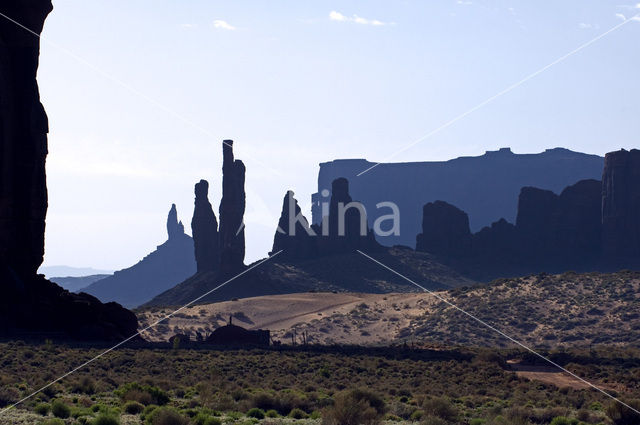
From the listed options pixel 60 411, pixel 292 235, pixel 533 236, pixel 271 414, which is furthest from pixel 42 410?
pixel 533 236

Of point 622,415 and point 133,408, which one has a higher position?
point 133,408

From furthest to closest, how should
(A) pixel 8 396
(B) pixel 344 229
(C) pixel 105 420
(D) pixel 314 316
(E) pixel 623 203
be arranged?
1. (B) pixel 344 229
2. (E) pixel 623 203
3. (D) pixel 314 316
4. (A) pixel 8 396
5. (C) pixel 105 420

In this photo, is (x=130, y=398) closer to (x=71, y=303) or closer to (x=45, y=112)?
(x=71, y=303)

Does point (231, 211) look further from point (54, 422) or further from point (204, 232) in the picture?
point (54, 422)

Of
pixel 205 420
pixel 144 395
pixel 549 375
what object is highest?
pixel 144 395

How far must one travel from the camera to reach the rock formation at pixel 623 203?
154m

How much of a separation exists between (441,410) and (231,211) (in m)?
125

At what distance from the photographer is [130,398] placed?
30.7m

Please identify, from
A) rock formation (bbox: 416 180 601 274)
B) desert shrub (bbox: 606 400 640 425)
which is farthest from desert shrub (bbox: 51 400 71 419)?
rock formation (bbox: 416 180 601 274)

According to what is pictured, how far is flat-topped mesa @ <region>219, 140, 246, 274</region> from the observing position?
148000 millimetres

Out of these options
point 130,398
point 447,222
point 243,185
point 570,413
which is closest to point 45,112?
point 130,398

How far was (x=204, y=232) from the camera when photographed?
16412cm

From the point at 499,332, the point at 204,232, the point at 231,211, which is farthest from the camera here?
the point at 204,232

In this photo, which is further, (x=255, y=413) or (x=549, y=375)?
(x=549, y=375)
